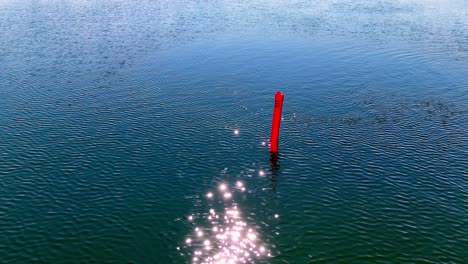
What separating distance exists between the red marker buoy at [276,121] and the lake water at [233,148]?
1.68 meters

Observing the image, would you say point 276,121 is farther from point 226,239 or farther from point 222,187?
point 226,239

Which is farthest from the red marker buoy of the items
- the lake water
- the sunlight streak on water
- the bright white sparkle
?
the sunlight streak on water

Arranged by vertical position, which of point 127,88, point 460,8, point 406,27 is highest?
point 460,8

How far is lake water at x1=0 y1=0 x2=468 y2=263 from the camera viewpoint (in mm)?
42969

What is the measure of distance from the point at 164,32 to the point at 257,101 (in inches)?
2560

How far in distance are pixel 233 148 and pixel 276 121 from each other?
8467 mm

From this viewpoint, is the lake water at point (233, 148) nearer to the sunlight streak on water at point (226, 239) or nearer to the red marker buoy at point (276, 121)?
the sunlight streak on water at point (226, 239)

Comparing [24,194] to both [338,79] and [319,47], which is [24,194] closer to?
[338,79]

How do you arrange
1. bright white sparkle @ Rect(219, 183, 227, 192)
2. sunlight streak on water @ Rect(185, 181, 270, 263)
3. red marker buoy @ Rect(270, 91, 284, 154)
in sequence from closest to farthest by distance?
1. sunlight streak on water @ Rect(185, 181, 270, 263)
2. bright white sparkle @ Rect(219, 183, 227, 192)
3. red marker buoy @ Rect(270, 91, 284, 154)

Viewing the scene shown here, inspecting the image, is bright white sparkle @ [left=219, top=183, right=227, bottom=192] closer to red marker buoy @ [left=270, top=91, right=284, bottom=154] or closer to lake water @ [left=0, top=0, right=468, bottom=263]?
lake water @ [left=0, top=0, right=468, bottom=263]

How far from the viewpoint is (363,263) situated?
39969mm

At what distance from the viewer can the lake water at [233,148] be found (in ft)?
141

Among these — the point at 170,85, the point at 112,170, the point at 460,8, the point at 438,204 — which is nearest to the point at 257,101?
the point at 170,85

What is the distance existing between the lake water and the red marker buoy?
1.68 m
